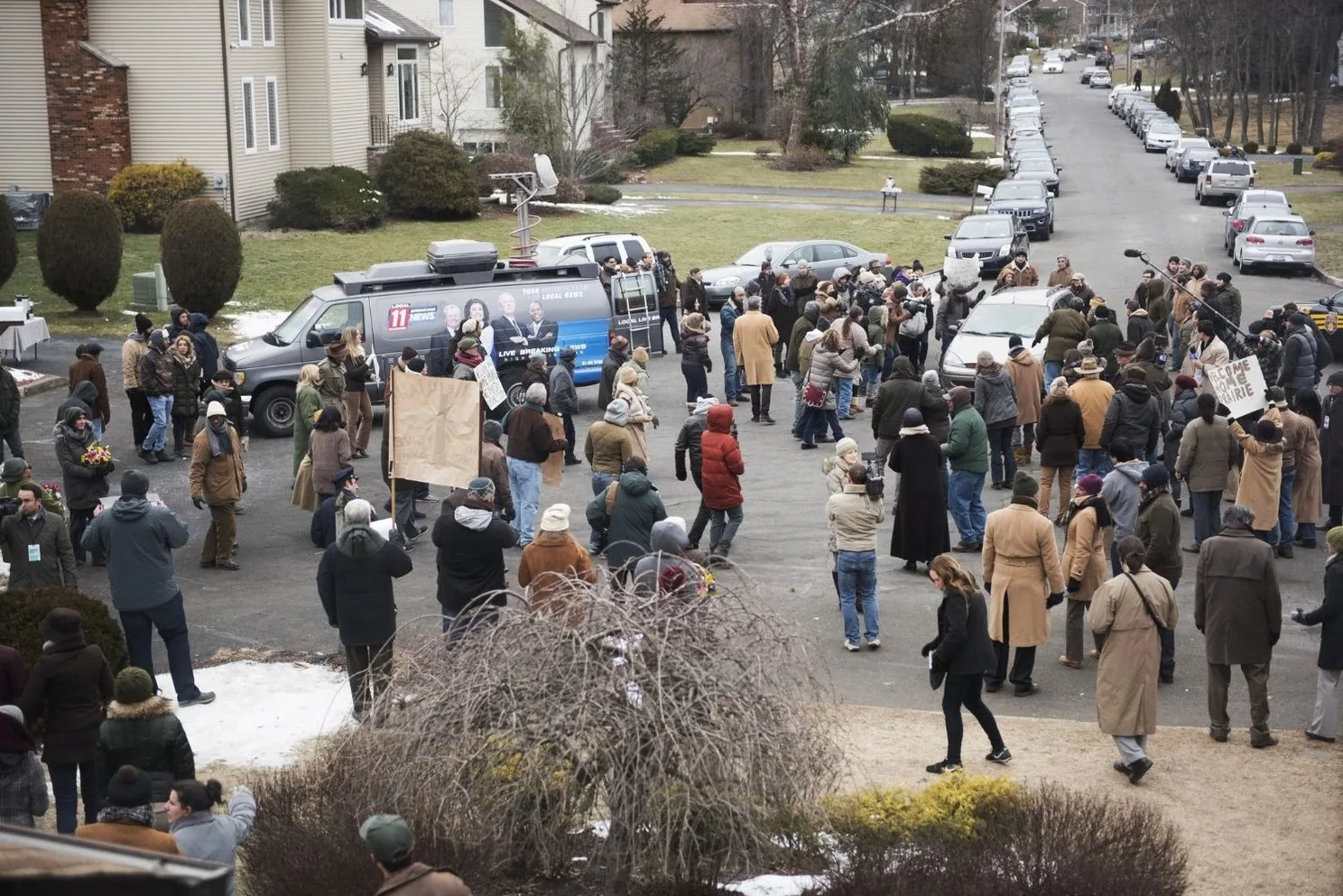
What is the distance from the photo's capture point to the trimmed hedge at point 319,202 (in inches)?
1547

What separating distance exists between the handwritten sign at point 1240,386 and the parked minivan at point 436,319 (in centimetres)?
913

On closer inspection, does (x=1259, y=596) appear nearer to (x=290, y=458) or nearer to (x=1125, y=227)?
(x=290, y=458)

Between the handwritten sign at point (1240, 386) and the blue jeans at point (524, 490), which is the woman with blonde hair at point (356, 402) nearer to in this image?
the blue jeans at point (524, 490)

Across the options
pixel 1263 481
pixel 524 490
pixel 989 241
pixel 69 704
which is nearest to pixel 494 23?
pixel 989 241

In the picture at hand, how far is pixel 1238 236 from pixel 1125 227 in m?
7.88

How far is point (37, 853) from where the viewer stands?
6.40 feet

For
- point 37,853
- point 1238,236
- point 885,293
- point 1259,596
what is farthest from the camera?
point 1238,236

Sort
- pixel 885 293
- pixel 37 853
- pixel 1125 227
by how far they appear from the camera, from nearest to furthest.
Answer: pixel 37 853 < pixel 885 293 < pixel 1125 227

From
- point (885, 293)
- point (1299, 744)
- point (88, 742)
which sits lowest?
point (1299, 744)

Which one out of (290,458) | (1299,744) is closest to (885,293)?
(290,458)

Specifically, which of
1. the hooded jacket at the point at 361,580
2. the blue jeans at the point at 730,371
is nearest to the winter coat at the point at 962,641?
the hooded jacket at the point at 361,580

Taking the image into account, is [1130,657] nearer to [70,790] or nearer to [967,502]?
[967,502]

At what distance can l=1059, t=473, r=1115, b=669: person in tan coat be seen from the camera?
11.9m

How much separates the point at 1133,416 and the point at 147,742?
10310 millimetres
